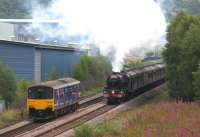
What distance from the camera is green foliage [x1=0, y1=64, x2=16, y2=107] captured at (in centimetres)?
3578

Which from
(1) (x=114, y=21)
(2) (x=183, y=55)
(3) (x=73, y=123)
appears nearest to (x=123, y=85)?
(2) (x=183, y=55)

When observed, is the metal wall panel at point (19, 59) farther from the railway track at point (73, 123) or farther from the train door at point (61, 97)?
the train door at point (61, 97)

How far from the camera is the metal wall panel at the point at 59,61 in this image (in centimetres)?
5137

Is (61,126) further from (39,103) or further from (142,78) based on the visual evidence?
(142,78)

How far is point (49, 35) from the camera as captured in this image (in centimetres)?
6506

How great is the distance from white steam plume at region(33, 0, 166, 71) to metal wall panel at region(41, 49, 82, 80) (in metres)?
4.32

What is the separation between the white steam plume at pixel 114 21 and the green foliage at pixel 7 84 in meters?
12.3

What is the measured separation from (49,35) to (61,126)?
36.6m

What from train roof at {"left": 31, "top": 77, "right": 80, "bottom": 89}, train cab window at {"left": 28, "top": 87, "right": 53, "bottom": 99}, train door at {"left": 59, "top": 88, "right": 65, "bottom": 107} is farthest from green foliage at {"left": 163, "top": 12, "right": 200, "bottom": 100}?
train cab window at {"left": 28, "top": 87, "right": 53, "bottom": 99}

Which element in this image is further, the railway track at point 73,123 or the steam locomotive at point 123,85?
the steam locomotive at point 123,85

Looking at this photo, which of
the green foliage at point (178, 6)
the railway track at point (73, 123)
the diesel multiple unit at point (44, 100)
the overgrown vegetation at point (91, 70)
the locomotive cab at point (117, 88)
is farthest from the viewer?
the green foliage at point (178, 6)

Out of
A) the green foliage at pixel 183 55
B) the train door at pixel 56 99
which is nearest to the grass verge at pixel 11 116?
the train door at pixel 56 99

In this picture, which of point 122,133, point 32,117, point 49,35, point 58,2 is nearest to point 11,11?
point 49,35

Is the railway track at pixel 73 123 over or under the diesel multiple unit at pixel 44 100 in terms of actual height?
under
